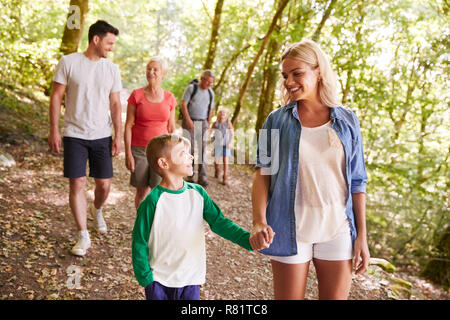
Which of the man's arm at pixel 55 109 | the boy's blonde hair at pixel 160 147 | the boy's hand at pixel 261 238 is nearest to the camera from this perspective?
the boy's hand at pixel 261 238

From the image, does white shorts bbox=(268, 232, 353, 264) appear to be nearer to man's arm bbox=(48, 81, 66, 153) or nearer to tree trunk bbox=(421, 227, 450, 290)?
man's arm bbox=(48, 81, 66, 153)

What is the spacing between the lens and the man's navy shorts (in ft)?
12.1

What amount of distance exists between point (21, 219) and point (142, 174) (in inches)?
69.3

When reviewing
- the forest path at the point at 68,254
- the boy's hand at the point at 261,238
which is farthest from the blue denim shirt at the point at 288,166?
the forest path at the point at 68,254

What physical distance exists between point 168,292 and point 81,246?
2.30 m

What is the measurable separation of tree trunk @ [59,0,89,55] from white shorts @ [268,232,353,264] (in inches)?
338

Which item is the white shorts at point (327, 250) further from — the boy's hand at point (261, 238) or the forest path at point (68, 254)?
the forest path at point (68, 254)

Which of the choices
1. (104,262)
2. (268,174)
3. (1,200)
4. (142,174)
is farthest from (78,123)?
(268,174)

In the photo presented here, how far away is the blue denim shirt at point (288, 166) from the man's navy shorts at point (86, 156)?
235 cm

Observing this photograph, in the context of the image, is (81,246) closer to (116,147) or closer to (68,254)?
(68,254)

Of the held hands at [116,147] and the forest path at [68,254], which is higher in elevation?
the held hands at [116,147]

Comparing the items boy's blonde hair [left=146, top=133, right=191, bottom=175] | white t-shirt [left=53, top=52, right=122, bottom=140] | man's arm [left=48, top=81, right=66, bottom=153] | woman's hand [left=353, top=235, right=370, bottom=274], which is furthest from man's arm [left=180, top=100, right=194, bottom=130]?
woman's hand [left=353, top=235, right=370, bottom=274]

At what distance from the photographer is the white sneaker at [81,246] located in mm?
3910
